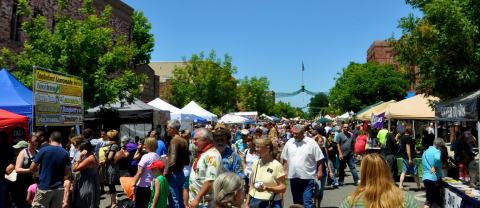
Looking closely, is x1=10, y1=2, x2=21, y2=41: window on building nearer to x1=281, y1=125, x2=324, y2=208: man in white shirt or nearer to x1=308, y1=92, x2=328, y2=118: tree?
x1=281, y1=125, x2=324, y2=208: man in white shirt

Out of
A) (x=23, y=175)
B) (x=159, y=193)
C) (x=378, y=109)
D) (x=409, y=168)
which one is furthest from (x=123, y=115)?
(x=378, y=109)

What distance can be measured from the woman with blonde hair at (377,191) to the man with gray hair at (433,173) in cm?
596

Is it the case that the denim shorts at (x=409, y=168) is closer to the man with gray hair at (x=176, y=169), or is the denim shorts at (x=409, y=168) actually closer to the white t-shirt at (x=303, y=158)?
the white t-shirt at (x=303, y=158)

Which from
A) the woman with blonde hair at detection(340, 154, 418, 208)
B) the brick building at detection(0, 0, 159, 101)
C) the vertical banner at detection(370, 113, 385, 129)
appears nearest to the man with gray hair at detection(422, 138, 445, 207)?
the woman with blonde hair at detection(340, 154, 418, 208)

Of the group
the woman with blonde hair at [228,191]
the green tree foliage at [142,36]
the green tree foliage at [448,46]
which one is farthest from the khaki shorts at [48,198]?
the green tree foliage at [142,36]

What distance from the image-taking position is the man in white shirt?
7707 mm

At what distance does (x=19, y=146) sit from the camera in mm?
8734

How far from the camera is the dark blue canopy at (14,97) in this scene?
11148mm

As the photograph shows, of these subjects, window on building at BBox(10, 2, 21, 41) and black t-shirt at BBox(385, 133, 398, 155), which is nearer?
black t-shirt at BBox(385, 133, 398, 155)

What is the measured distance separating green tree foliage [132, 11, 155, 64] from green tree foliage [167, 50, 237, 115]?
11040mm

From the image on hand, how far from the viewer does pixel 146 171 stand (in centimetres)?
779

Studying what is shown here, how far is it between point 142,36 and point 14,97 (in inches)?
974

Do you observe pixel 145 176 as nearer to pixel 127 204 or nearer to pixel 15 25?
pixel 127 204

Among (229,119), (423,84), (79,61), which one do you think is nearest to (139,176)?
(423,84)
